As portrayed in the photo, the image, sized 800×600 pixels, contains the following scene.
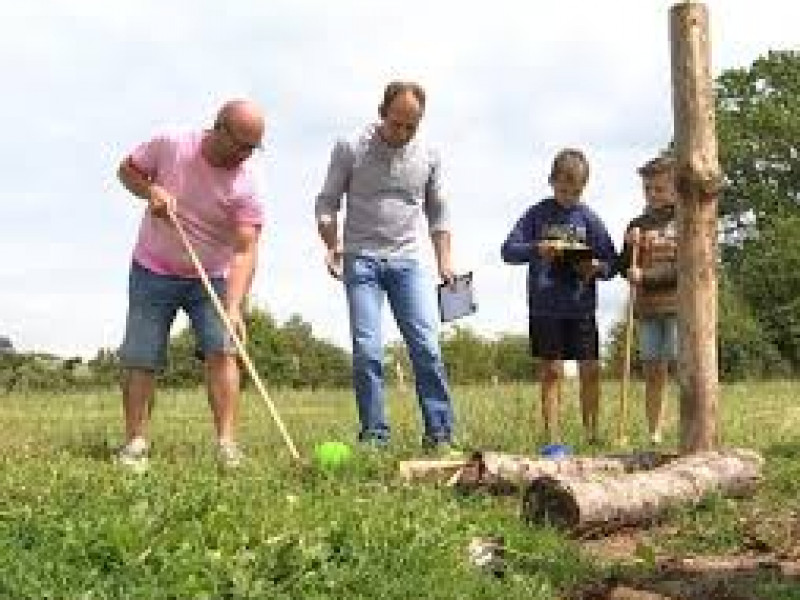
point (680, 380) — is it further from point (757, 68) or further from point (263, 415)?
point (757, 68)

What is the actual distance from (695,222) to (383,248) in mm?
1771

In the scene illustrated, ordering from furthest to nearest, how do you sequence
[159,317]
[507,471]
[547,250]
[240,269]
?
[547,250] → [159,317] → [240,269] → [507,471]

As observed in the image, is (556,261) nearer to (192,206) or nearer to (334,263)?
(334,263)

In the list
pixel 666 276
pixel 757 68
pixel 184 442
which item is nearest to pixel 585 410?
pixel 666 276

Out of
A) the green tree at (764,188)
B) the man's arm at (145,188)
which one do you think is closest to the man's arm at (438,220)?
the man's arm at (145,188)

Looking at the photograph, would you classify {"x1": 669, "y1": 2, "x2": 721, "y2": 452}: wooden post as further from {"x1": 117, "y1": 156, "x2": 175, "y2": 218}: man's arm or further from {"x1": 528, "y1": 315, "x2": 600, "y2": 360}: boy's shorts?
{"x1": 117, "y1": 156, "x2": 175, "y2": 218}: man's arm

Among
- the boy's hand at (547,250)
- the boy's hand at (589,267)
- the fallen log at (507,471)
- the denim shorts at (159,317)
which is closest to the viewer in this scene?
the fallen log at (507,471)

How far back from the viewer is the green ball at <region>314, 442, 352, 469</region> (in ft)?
25.1

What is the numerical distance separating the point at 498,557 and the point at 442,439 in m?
3.02

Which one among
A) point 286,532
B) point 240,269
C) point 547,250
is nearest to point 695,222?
Answer: point 547,250

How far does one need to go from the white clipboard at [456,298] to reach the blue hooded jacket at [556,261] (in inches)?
19.7

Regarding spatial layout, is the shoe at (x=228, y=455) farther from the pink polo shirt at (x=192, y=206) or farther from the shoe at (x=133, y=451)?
the pink polo shirt at (x=192, y=206)

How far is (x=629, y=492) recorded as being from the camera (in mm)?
7355

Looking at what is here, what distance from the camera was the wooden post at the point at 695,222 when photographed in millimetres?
8898
